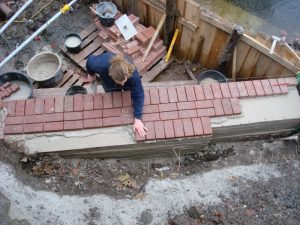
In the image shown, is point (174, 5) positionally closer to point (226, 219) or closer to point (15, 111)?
point (15, 111)

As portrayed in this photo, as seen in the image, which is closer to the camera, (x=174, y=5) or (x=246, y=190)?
(x=246, y=190)

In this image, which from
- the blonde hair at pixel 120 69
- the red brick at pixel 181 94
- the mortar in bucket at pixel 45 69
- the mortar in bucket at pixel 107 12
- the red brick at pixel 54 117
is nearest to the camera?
the blonde hair at pixel 120 69

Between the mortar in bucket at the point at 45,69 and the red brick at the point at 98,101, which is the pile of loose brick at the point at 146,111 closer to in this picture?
the red brick at the point at 98,101

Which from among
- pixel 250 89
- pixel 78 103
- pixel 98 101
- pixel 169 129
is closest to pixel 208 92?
pixel 250 89

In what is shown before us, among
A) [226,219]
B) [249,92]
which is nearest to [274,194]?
[226,219]

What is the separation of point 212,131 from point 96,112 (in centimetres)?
165

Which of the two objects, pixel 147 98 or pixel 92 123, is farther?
pixel 147 98

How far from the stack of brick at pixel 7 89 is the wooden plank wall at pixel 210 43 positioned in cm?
280

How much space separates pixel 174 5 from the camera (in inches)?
229

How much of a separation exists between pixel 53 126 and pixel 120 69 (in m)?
1.29

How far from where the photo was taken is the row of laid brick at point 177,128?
4.36 meters

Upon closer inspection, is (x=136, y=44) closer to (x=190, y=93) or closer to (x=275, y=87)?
(x=190, y=93)

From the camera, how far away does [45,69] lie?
6.32 metres

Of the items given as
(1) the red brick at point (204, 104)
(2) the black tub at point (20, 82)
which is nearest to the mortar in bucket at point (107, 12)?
(2) the black tub at point (20, 82)
